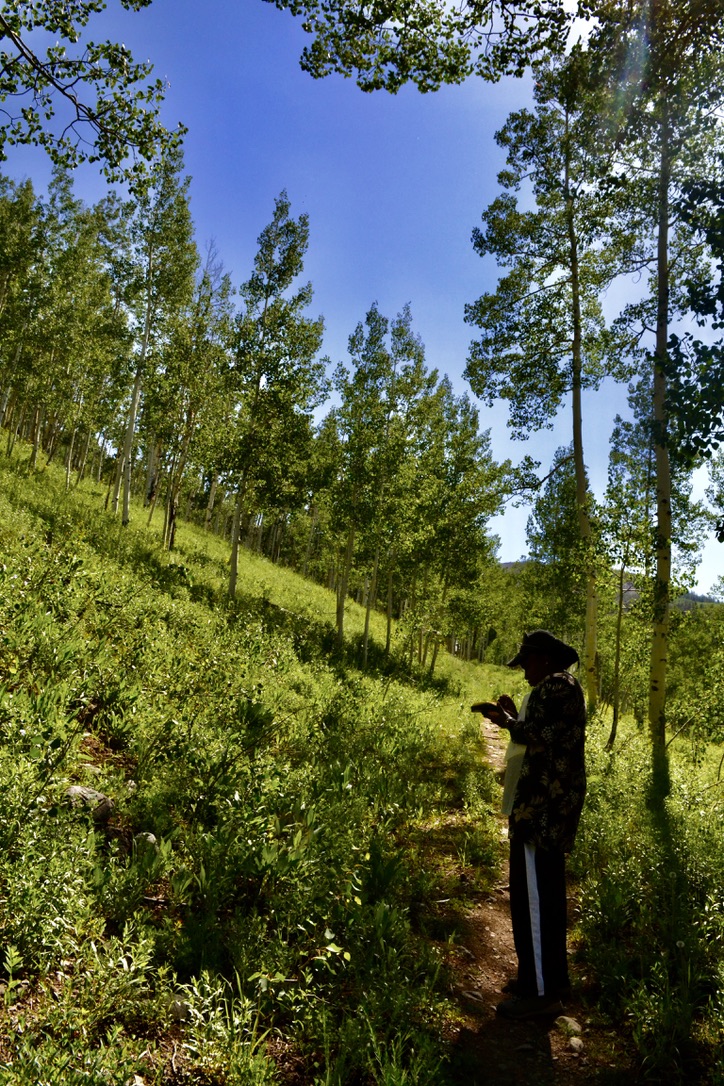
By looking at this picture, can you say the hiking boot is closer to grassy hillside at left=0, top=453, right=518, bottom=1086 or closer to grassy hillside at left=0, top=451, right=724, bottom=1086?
grassy hillside at left=0, top=451, right=724, bottom=1086

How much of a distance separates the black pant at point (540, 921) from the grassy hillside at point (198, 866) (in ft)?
2.12

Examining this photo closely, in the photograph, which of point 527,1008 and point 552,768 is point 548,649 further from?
point 527,1008

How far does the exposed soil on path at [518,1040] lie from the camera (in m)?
Answer: 3.24

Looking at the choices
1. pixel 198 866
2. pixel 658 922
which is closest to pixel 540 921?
pixel 658 922

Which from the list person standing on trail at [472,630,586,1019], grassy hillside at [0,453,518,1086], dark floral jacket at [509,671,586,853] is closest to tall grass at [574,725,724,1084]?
person standing on trail at [472,630,586,1019]

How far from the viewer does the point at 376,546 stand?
22.0 meters

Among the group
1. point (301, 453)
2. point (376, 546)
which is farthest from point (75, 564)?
point (376, 546)

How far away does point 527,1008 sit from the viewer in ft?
12.5

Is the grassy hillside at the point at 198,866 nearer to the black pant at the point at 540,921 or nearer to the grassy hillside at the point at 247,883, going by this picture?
the grassy hillside at the point at 247,883

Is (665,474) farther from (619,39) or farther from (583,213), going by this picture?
(583,213)

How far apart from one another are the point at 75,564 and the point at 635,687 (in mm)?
24800

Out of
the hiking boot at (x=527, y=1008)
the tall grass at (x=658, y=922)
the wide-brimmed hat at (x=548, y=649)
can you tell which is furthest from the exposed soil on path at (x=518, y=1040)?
the wide-brimmed hat at (x=548, y=649)

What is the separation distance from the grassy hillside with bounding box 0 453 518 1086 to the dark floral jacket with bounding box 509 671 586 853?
1197 mm

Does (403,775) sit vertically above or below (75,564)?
below
